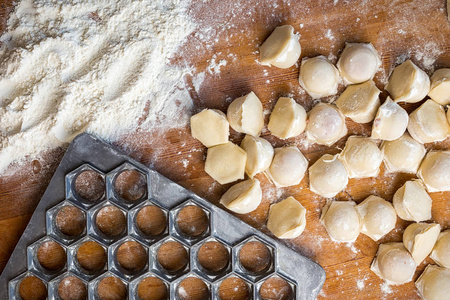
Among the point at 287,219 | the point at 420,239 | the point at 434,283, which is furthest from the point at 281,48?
the point at 434,283

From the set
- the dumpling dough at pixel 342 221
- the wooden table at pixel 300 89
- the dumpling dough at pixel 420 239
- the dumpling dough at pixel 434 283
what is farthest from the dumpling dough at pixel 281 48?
the dumpling dough at pixel 434 283

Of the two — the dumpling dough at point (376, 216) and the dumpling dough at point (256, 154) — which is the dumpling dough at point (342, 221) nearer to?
the dumpling dough at point (376, 216)

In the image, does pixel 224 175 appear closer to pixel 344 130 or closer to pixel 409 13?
pixel 344 130

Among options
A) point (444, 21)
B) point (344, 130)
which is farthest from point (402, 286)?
point (444, 21)

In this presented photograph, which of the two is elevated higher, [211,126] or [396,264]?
[211,126]

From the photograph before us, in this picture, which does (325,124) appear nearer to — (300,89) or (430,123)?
(300,89)
